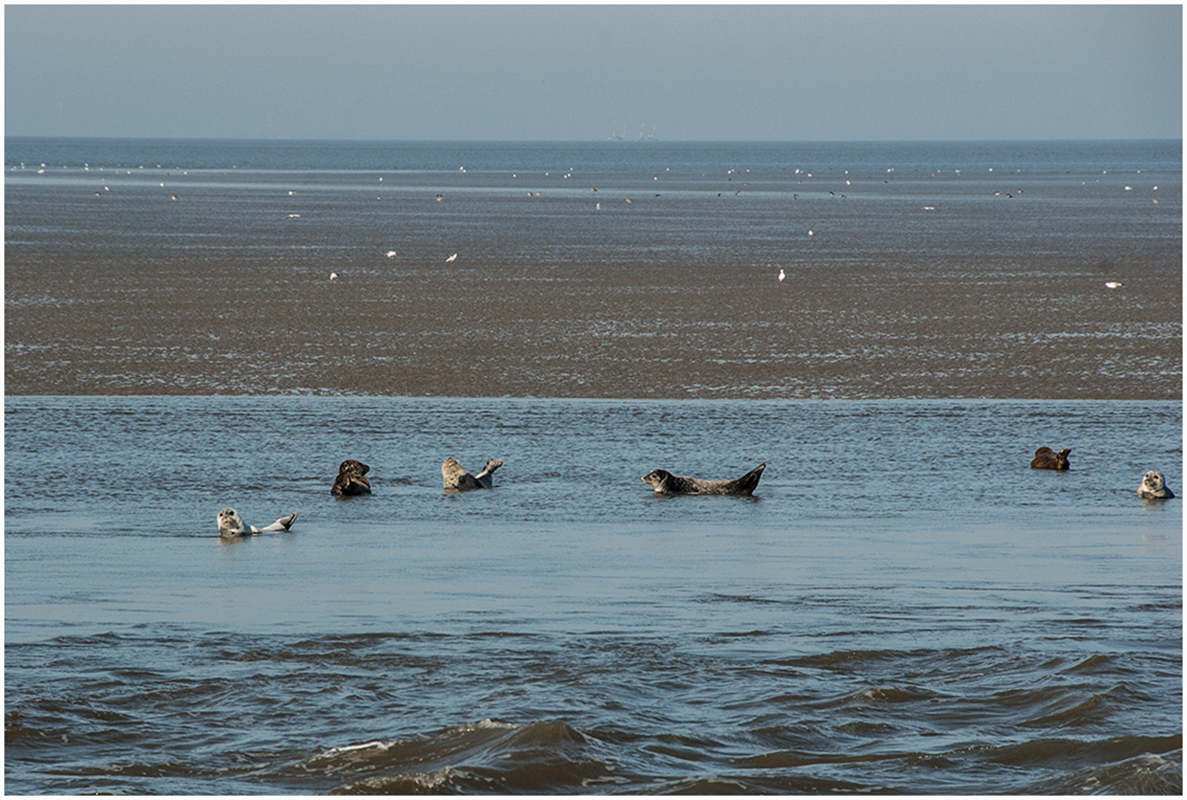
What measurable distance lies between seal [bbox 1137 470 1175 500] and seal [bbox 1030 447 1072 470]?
1229 mm

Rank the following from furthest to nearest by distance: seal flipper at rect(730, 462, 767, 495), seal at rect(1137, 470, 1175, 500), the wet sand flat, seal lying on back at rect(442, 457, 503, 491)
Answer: the wet sand flat
seal lying on back at rect(442, 457, 503, 491)
seal flipper at rect(730, 462, 767, 495)
seal at rect(1137, 470, 1175, 500)

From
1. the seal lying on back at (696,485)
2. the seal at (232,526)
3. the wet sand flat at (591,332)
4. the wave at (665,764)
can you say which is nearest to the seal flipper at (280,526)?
the seal at (232,526)

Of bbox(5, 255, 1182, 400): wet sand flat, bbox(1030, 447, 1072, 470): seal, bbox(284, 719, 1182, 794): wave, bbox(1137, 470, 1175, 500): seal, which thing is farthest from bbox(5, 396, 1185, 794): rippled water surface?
bbox(5, 255, 1182, 400): wet sand flat

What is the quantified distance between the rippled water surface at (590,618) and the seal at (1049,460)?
0.84 feet

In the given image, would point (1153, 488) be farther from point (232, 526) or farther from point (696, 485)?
point (232, 526)

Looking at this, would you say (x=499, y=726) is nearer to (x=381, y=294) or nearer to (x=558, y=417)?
(x=558, y=417)

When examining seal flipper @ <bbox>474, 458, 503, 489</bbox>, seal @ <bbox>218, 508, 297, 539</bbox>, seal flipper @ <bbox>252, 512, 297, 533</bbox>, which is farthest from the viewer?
seal flipper @ <bbox>474, 458, 503, 489</bbox>

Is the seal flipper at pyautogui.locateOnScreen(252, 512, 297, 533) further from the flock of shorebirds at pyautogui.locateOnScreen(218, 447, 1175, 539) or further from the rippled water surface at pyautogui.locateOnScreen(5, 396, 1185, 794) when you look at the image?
the flock of shorebirds at pyautogui.locateOnScreen(218, 447, 1175, 539)

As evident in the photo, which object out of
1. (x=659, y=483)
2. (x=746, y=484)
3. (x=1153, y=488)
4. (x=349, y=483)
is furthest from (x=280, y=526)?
(x=1153, y=488)

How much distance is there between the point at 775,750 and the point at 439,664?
2.17m

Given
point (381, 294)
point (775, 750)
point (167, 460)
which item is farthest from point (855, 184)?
point (775, 750)

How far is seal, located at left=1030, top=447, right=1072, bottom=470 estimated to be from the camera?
46.9 ft

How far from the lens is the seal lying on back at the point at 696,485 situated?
13.2 metres

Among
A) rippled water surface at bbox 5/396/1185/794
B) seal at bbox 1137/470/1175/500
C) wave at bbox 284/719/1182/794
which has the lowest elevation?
wave at bbox 284/719/1182/794
